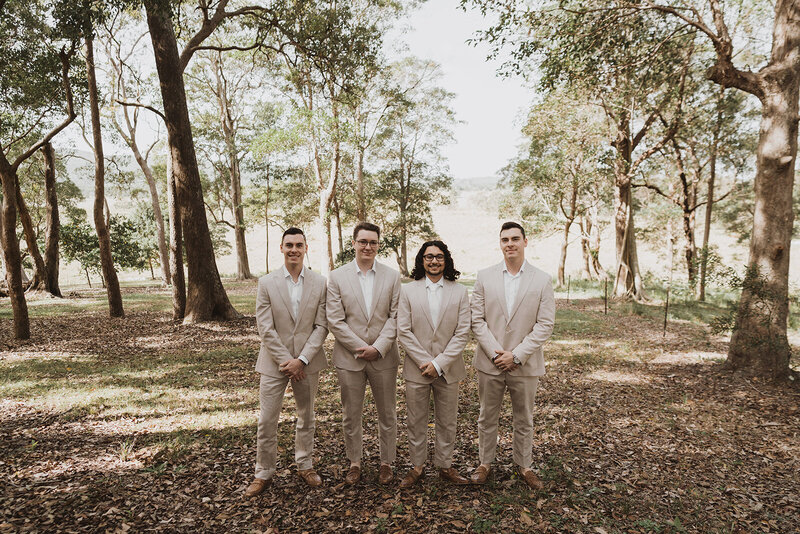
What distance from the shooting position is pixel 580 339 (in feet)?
35.8

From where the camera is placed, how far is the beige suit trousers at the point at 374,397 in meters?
3.97

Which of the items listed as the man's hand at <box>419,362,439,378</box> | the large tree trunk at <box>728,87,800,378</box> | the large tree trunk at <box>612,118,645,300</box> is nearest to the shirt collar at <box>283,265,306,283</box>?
the man's hand at <box>419,362,439,378</box>

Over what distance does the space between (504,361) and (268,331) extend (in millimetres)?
2251

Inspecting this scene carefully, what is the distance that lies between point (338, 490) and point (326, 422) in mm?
1677

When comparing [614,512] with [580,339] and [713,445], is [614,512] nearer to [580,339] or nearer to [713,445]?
[713,445]

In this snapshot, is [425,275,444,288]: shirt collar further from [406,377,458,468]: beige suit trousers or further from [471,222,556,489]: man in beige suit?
[406,377,458,468]: beige suit trousers

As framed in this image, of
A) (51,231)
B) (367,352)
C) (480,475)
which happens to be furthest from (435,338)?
(51,231)

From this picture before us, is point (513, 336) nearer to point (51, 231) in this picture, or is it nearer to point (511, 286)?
point (511, 286)

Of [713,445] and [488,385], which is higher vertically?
[488,385]

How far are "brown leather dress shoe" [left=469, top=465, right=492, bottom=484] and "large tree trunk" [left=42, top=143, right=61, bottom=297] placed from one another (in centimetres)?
1948

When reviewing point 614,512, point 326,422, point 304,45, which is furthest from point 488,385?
point 304,45

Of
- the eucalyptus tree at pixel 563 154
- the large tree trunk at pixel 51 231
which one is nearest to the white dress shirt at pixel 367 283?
the eucalyptus tree at pixel 563 154

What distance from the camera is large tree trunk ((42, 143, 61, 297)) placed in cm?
1639

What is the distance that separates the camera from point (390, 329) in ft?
13.0
